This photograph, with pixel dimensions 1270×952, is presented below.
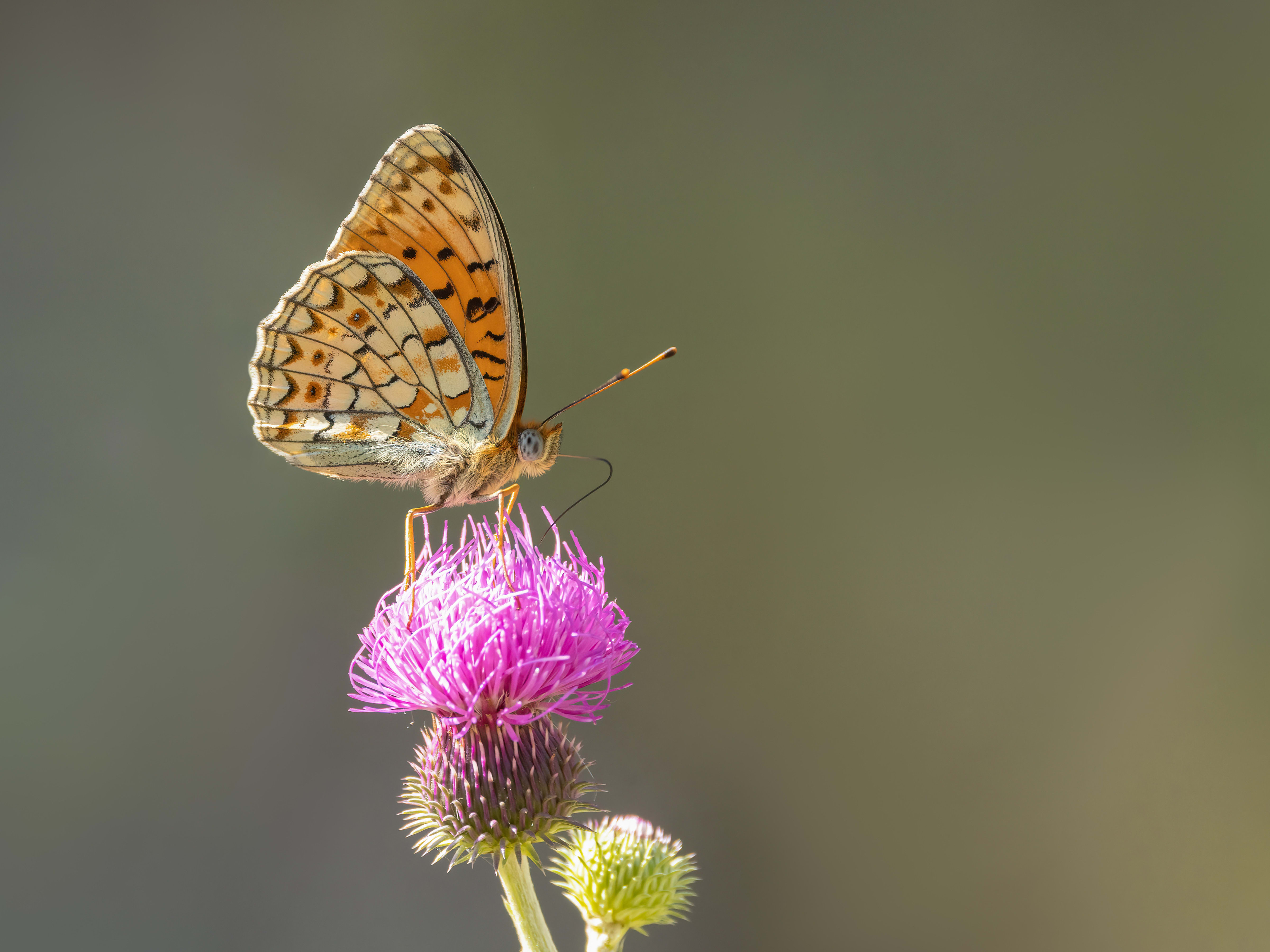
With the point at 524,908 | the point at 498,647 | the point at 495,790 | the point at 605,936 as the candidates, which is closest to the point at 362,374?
the point at 498,647

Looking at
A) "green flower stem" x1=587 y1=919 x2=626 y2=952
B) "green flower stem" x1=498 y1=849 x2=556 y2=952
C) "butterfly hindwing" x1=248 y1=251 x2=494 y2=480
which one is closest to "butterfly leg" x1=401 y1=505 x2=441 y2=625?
"butterfly hindwing" x1=248 y1=251 x2=494 y2=480

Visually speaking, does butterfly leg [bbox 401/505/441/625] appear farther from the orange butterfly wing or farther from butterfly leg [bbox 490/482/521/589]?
the orange butterfly wing

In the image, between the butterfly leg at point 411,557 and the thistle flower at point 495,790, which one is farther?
the butterfly leg at point 411,557

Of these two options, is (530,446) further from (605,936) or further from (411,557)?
(605,936)

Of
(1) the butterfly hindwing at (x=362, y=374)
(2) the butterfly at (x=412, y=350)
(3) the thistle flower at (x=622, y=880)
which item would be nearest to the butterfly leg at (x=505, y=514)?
(2) the butterfly at (x=412, y=350)

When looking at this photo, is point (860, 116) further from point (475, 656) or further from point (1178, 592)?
point (475, 656)

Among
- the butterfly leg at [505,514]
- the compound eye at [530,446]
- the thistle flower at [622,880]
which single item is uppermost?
the compound eye at [530,446]

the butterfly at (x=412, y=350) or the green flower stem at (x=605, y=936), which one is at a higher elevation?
the butterfly at (x=412, y=350)

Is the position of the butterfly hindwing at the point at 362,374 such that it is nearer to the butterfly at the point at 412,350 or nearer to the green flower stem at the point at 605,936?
the butterfly at the point at 412,350
